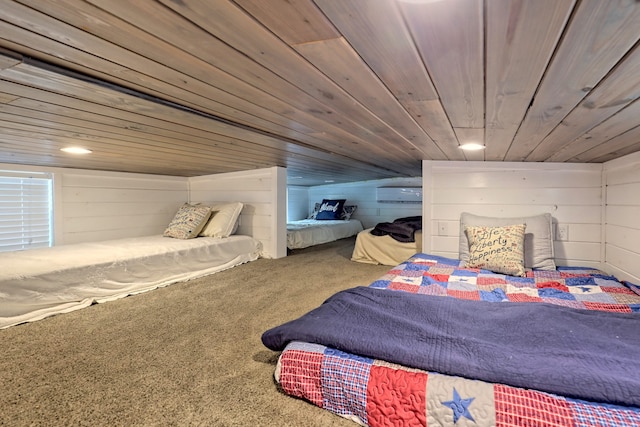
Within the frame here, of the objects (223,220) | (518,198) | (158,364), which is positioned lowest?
(158,364)

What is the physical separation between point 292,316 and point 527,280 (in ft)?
5.27

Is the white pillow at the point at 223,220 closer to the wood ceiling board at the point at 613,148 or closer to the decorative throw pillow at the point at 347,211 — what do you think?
the decorative throw pillow at the point at 347,211

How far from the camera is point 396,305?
5.17 ft

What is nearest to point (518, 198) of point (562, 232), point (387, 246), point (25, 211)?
point (562, 232)

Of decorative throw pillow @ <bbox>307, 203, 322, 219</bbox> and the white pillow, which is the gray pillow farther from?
decorative throw pillow @ <bbox>307, 203, 322, 219</bbox>

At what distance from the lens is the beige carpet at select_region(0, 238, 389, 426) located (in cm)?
123

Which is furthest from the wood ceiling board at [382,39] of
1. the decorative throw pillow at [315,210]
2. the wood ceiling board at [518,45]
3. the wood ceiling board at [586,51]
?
the decorative throw pillow at [315,210]

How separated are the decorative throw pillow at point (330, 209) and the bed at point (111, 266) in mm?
2693

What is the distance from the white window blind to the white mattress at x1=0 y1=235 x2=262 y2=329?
623 mm

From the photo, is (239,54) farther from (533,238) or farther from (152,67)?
(533,238)

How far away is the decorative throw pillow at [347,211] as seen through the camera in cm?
680

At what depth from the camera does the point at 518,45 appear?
74 centimetres

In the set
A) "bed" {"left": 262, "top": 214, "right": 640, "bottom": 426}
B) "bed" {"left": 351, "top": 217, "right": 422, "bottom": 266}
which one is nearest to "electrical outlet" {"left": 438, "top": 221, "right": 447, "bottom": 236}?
"bed" {"left": 351, "top": 217, "right": 422, "bottom": 266}

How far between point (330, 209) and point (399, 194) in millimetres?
1439
